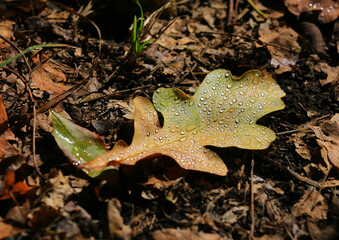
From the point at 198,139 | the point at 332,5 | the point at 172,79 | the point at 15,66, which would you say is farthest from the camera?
the point at 332,5

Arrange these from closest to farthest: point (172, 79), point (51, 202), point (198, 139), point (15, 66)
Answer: point (51, 202) → point (198, 139) → point (15, 66) → point (172, 79)

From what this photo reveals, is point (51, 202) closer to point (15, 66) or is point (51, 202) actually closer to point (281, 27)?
point (15, 66)

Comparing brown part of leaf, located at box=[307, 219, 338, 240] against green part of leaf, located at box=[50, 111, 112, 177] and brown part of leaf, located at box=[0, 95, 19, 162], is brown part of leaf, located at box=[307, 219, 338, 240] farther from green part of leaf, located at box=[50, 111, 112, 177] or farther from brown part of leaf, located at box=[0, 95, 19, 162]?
brown part of leaf, located at box=[0, 95, 19, 162]

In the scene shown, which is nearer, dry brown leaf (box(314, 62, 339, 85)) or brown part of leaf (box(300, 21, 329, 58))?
dry brown leaf (box(314, 62, 339, 85))

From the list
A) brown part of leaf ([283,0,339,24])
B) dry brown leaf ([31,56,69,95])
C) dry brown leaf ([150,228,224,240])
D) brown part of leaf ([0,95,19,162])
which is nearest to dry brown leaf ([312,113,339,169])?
dry brown leaf ([150,228,224,240])

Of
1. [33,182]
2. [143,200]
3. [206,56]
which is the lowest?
[143,200]

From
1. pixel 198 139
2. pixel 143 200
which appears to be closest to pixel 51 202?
pixel 143 200

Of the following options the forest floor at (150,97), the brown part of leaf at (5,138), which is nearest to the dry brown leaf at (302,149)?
the forest floor at (150,97)
